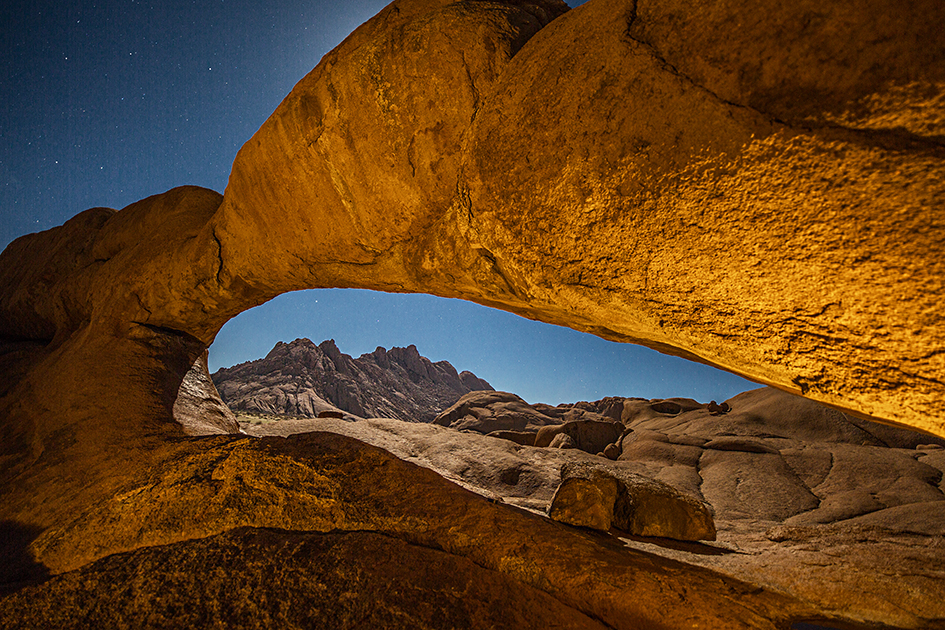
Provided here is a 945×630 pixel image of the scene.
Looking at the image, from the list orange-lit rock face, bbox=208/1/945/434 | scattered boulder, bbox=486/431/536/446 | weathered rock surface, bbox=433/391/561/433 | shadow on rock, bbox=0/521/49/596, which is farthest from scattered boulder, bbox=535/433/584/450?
shadow on rock, bbox=0/521/49/596

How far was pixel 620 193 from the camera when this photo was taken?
212 centimetres

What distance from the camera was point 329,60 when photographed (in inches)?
135

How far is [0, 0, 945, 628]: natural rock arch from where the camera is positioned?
147cm

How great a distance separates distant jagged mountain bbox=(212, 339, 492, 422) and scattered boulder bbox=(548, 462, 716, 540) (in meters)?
29.4

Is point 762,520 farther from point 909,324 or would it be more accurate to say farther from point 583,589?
point 909,324

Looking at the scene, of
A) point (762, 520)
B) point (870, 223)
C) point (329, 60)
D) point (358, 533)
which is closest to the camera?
point (870, 223)

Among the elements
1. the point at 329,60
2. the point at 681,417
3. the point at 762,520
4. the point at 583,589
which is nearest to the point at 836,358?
the point at 583,589

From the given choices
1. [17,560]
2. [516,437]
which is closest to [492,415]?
[516,437]

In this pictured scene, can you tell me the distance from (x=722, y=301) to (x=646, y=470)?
8784 millimetres

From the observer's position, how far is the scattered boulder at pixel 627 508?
3.83 m

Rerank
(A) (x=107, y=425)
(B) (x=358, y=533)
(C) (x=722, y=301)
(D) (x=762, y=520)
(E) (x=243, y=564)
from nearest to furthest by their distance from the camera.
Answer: (C) (x=722, y=301) → (E) (x=243, y=564) → (B) (x=358, y=533) → (A) (x=107, y=425) → (D) (x=762, y=520)

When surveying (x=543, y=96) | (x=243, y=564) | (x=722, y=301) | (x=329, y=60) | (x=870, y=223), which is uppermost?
(x=329, y=60)

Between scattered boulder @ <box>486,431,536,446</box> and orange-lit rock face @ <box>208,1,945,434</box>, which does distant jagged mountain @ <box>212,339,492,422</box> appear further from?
orange-lit rock face @ <box>208,1,945,434</box>

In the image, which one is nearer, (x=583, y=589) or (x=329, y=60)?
(x=583, y=589)
